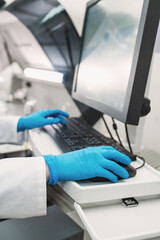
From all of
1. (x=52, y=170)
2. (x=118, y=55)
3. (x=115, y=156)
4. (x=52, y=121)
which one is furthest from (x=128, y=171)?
(x=52, y=121)

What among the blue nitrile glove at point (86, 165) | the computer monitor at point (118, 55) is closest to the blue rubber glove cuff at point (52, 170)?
the blue nitrile glove at point (86, 165)

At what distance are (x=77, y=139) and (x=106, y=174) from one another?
0.84ft

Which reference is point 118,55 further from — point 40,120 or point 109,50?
point 40,120

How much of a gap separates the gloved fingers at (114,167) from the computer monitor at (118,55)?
16cm

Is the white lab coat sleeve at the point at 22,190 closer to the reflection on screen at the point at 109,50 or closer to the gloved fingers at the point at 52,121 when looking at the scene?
the reflection on screen at the point at 109,50

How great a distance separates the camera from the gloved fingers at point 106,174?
1.69ft

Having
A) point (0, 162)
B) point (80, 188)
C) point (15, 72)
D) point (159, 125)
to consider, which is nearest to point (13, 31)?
point (15, 72)

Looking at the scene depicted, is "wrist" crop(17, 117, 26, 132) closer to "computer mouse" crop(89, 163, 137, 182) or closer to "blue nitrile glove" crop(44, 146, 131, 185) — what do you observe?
"blue nitrile glove" crop(44, 146, 131, 185)

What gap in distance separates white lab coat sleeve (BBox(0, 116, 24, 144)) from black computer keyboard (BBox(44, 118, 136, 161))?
0.27 m

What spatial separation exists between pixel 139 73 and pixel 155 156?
430mm

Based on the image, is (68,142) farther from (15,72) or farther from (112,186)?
(15,72)

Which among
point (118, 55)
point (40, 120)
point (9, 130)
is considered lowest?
point (9, 130)

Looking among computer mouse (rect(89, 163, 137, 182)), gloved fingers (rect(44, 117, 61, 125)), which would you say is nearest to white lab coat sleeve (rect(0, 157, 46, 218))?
computer mouse (rect(89, 163, 137, 182))

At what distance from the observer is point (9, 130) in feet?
3.76
